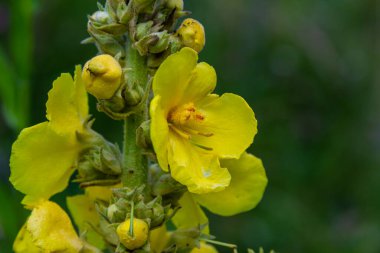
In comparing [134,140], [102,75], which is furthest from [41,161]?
[102,75]

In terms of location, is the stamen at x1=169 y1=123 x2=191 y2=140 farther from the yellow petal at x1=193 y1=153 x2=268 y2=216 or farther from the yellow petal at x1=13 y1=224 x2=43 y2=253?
the yellow petal at x1=13 y1=224 x2=43 y2=253

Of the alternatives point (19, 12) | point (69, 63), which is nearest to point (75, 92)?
point (19, 12)

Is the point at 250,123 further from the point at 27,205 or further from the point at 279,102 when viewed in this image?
the point at 279,102

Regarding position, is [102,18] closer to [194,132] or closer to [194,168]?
[194,132]

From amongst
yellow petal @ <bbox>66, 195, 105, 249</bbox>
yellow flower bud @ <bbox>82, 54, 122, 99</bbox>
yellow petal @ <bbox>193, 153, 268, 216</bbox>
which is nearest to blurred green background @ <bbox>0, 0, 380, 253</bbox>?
yellow petal @ <bbox>66, 195, 105, 249</bbox>

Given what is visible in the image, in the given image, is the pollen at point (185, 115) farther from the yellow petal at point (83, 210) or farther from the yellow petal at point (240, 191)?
the yellow petal at point (83, 210)

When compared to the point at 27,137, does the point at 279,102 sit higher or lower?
lower

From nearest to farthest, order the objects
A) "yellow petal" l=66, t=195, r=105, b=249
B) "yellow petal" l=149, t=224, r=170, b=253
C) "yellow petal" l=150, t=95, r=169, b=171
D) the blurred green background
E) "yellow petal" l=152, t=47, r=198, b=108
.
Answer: "yellow petal" l=150, t=95, r=169, b=171, "yellow petal" l=152, t=47, r=198, b=108, "yellow petal" l=149, t=224, r=170, b=253, "yellow petal" l=66, t=195, r=105, b=249, the blurred green background
